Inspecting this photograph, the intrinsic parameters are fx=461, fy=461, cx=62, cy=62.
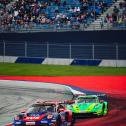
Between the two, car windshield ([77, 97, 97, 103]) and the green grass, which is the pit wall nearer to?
the green grass

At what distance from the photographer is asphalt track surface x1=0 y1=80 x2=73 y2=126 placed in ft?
85.8

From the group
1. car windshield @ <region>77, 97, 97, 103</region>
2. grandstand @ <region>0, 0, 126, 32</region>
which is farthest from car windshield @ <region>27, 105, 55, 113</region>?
grandstand @ <region>0, 0, 126, 32</region>

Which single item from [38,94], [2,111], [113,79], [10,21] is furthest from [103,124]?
[10,21]

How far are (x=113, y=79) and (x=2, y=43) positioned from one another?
15853 millimetres

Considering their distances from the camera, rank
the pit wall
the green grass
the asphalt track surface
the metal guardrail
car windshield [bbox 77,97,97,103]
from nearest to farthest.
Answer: car windshield [bbox 77,97,97,103]
the asphalt track surface
the green grass
the metal guardrail
the pit wall

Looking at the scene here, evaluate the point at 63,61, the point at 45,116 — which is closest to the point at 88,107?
the point at 45,116

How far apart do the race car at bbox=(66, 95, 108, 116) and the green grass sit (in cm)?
1898

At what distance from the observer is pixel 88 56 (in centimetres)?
4659

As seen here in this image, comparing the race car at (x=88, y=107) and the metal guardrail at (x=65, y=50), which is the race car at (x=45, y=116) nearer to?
the race car at (x=88, y=107)

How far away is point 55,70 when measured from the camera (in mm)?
46594

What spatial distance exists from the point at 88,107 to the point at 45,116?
4.82m

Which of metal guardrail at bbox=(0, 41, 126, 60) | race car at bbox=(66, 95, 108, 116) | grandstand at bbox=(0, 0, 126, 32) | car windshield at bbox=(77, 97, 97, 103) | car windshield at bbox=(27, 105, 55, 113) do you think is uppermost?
grandstand at bbox=(0, 0, 126, 32)

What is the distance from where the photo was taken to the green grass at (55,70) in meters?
44.3

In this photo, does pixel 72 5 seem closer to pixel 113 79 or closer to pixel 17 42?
pixel 17 42
